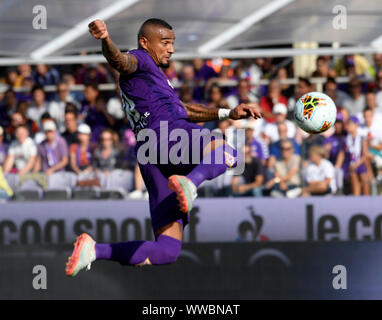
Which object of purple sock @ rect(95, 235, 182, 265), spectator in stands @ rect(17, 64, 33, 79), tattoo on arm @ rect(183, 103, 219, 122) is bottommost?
purple sock @ rect(95, 235, 182, 265)

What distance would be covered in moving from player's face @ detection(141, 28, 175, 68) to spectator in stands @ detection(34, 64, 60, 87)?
813cm

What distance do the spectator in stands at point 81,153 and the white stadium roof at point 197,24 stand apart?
1.38 m

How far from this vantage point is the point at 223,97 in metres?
14.5

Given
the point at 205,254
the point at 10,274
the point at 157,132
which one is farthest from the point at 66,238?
the point at 157,132

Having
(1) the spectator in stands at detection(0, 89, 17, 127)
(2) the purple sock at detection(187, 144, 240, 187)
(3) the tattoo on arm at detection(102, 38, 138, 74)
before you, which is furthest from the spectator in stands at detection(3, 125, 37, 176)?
(2) the purple sock at detection(187, 144, 240, 187)

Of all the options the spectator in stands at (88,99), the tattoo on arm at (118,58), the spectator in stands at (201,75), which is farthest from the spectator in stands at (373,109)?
the tattoo on arm at (118,58)

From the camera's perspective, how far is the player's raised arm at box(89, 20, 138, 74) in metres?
6.98

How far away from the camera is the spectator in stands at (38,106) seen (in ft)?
48.4

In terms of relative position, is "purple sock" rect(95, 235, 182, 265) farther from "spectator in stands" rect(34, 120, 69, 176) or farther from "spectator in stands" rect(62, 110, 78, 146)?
"spectator in stands" rect(62, 110, 78, 146)

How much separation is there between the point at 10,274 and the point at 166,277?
7.66 ft

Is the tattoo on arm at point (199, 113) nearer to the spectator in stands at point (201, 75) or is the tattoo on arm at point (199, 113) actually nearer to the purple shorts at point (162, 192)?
the purple shorts at point (162, 192)

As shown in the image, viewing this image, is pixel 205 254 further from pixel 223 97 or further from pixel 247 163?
pixel 223 97

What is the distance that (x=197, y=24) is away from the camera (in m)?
14.0

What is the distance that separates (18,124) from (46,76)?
2.16m
